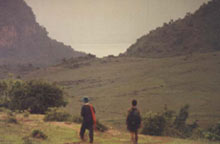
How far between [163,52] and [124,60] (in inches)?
501

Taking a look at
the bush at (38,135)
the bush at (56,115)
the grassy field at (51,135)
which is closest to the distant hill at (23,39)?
the bush at (56,115)

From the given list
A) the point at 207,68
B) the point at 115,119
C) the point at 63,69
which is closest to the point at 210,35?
the point at 207,68

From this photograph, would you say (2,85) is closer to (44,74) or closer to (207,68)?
(207,68)

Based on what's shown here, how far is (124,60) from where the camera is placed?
93.4m

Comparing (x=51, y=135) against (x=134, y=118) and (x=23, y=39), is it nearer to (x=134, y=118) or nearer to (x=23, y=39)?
(x=134, y=118)

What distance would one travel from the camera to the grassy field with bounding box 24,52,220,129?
47.8 m

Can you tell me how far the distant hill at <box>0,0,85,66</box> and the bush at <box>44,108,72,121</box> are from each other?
405 feet

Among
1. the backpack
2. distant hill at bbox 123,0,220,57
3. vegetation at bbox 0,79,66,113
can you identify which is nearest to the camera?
the backpack

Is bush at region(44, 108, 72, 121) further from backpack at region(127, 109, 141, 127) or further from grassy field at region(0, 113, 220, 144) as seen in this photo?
backpack at region(127, 109, 141, 127)

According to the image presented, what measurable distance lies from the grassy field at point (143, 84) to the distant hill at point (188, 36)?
11.7 metres

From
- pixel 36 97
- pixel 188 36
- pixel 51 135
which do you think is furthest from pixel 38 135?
pixel 188 36

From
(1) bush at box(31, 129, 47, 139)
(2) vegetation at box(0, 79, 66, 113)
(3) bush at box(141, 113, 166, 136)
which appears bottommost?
(3) bush at box(141, 113, 166, 136)

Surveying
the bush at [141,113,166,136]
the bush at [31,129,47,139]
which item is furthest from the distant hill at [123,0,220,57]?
the bush at [31,129,47,139]

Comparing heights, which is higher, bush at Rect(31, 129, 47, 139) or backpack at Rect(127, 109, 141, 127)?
backpack at Rect(127, 109, 141, 127)
